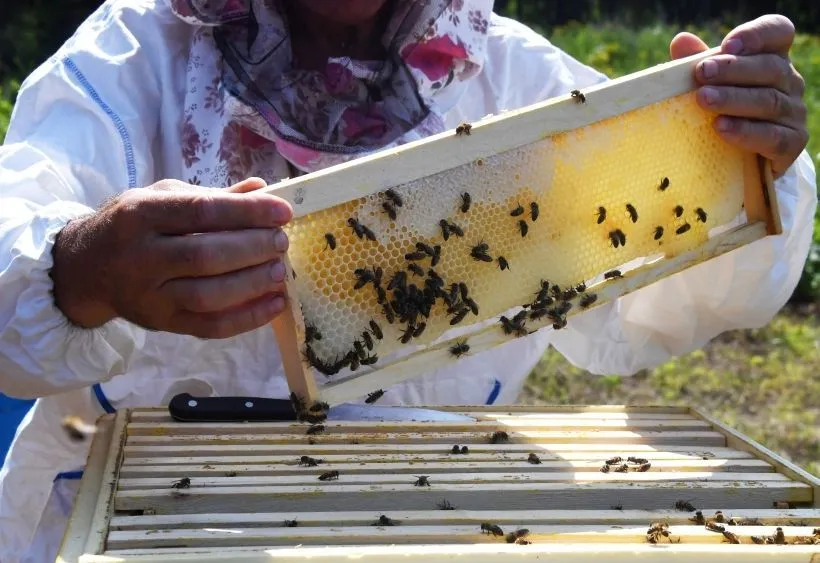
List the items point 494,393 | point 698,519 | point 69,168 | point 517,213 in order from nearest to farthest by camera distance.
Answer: point 698,519
point 517,213
point 69,168
point 494,393

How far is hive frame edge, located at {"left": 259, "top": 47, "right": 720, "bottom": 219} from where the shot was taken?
1908 mm

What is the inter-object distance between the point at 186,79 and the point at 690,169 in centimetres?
134

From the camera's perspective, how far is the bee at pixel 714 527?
69.7 inches

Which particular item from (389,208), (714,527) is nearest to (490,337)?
(389,208)

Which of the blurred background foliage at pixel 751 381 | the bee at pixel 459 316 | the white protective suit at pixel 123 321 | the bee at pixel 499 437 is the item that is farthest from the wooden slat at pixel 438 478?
the blurred background foliage at pixel 751 381

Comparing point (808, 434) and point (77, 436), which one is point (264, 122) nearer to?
point (77, 436)

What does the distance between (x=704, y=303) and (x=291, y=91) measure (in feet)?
4.55

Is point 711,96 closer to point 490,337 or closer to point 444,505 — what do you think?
point 490,337

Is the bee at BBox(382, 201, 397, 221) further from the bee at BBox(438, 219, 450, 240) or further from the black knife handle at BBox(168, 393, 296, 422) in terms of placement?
the black knife handle at BBox(168, 393, 296, 422)

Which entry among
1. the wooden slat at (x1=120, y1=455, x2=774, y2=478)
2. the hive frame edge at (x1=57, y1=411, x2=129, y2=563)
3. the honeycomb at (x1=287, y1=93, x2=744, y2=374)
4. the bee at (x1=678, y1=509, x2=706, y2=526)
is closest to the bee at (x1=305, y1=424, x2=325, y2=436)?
the wooden slat at (x1=120, y1=455, x2=774, y2=478)

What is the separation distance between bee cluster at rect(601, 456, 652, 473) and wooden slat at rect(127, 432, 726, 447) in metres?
0.16

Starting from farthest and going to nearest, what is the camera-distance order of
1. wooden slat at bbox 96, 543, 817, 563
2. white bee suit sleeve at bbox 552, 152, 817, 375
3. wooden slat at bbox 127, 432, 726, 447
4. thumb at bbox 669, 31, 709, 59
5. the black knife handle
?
white bee suit sleeve at bbox 552, 152, 817, 375, thumb at bbox 669, 31, 709, 59, the black knife handle, wooden slat at bbox 127, 432, 726, 447, wooden slat at bbox 96, 543, 817, 563

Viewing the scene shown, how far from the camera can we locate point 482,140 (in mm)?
2086

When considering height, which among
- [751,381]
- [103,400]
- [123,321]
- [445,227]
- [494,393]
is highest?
[445,227]
